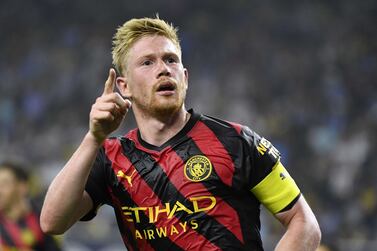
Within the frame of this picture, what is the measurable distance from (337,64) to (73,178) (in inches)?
392

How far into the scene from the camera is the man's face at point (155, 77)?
3.29 m

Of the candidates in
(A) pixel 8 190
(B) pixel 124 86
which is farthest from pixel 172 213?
(A) pixel 8 190

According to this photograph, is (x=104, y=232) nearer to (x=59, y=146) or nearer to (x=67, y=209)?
(x=59, y=146)

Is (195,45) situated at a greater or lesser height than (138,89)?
lesser

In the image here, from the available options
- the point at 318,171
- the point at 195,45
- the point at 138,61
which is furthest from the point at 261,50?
the point at 138,61

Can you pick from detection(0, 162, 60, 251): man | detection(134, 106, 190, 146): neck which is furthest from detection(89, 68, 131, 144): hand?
detection(0, 162, 60, 251): man

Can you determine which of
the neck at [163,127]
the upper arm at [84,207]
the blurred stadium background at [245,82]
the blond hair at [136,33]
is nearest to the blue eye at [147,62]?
the blond hair at [136,33]

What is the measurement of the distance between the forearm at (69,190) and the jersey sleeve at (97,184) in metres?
0.11

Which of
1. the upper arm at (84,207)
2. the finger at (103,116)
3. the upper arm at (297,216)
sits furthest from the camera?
the upper arm at (84,207)

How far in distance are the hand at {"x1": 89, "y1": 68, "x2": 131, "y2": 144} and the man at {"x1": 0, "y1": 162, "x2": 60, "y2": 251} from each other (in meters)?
3.58

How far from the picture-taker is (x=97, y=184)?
337 cm

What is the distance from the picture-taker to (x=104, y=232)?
1016 cm

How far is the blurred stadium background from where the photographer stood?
413 inches

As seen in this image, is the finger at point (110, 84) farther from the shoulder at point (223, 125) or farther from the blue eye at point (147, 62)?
the shoulder at point (223, 125)
